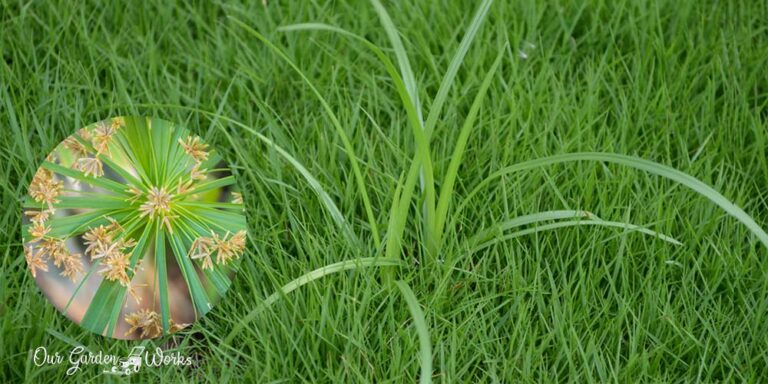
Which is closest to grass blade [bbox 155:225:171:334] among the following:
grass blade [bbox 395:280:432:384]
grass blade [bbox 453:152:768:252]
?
grass blade [bbox 395:280:432:384]

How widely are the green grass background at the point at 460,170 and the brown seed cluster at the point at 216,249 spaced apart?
0.12 ft

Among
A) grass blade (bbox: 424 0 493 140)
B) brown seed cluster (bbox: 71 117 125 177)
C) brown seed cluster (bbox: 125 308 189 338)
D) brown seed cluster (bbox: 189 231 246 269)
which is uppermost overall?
brown seed cluster (bbox: 71 117 125 177)

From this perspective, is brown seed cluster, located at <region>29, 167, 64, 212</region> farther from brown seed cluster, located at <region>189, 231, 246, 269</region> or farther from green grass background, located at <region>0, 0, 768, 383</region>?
brown seed cluster, located at <region>189, 231, 246, 269</region>

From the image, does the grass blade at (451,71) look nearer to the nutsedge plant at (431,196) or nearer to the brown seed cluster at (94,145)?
the nutsedge plant at (431,196)

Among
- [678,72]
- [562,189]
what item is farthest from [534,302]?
[678,72]

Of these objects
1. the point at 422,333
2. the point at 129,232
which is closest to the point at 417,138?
the point at 422,333

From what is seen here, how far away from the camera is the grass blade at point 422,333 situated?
129 cm

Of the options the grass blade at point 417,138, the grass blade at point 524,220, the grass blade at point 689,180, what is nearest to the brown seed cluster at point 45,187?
the grass blade at point 417,138

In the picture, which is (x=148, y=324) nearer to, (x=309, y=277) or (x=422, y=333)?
(x=309, y=277)

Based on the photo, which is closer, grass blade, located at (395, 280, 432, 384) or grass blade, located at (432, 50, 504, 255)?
grass blade, located at (395, 280, 432, 384)

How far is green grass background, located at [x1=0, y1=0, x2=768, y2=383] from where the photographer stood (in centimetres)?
150

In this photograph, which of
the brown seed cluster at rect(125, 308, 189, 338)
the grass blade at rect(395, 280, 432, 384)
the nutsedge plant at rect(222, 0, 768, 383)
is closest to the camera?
the grass blade at rect(395, 280, 432, 384)

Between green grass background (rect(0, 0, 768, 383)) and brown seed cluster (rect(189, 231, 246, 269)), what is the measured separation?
35 millimetres

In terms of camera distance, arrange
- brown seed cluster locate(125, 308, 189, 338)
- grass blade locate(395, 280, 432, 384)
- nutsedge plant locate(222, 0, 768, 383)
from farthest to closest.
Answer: brown seed cluster locate(125, 308, 189, 338)
nutsedge plant locate(222, 0, 768, 383)
grass blade locate(395, 280, 432, 384)
